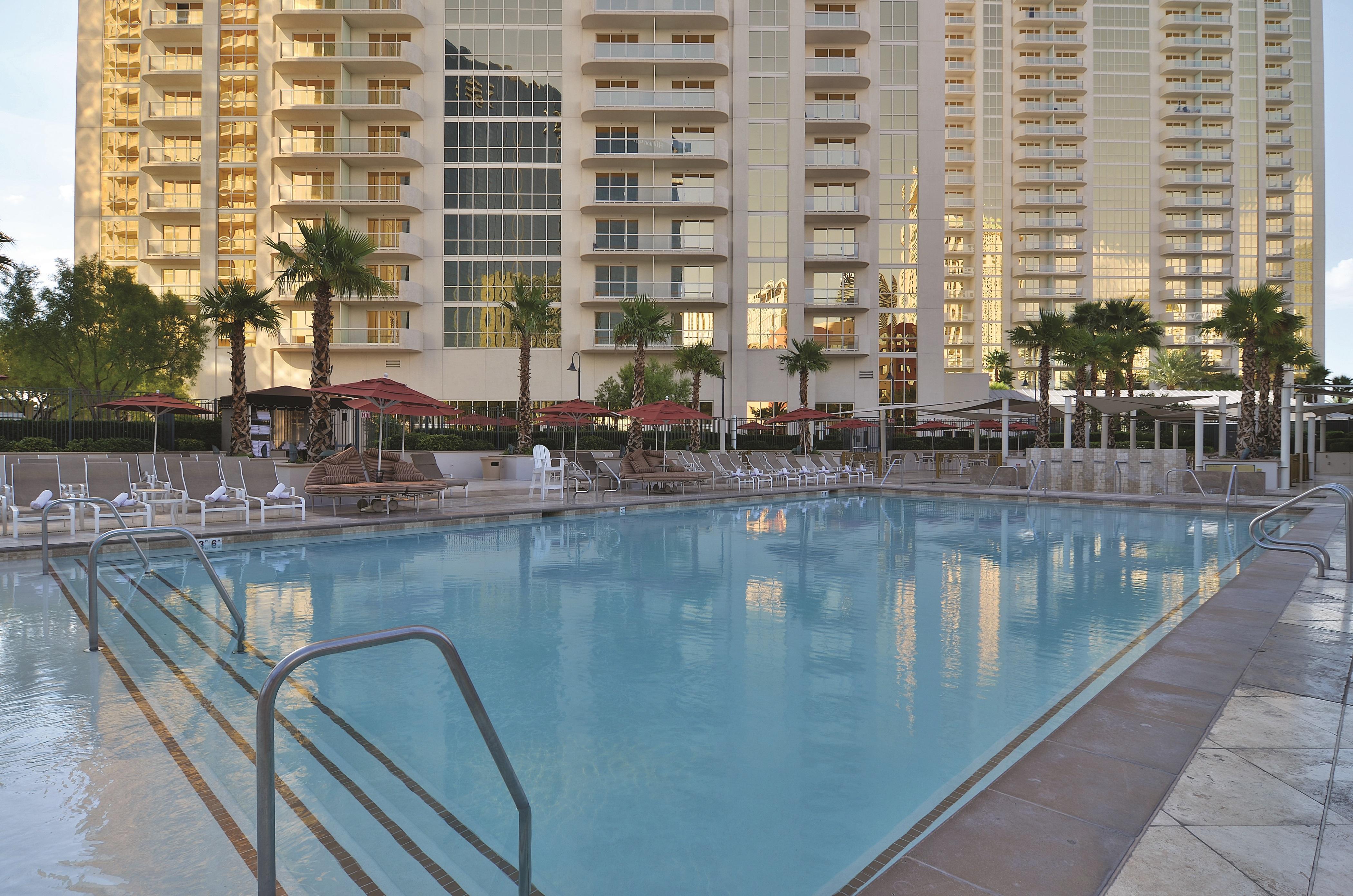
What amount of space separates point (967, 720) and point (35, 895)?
14.0ft

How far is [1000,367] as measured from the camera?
192 feet

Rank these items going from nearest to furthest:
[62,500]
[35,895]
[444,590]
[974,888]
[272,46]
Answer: [974,888], [35,895], [62,500], [444,590], [272,46]

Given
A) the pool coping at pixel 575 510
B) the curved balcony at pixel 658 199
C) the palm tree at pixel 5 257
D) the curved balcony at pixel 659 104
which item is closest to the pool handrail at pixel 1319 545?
the pool coping at pixel 575 510

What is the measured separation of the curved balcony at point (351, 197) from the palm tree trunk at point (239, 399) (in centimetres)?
1663

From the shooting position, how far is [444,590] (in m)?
7.63

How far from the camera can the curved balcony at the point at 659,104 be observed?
3556 cm

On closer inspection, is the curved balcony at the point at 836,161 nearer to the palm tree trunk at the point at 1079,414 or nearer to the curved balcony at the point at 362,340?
the palm tree trunk at the point at 1079,414

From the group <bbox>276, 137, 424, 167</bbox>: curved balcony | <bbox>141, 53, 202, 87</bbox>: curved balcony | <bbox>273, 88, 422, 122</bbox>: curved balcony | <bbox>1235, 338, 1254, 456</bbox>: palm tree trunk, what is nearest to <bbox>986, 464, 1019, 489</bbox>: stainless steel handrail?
<bbox>1235, 338, 1254, 456</bbox>: palm tree trunk

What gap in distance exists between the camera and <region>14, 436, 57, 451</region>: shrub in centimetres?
1817

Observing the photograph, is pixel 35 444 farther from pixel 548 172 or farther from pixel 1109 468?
pixel 1109 468

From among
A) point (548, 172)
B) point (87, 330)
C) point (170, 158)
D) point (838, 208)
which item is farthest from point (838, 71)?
point (87, 330)

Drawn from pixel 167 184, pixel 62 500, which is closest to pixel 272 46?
pixel 167 184

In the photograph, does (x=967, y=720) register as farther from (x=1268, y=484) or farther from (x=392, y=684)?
(x=1268, y=484)

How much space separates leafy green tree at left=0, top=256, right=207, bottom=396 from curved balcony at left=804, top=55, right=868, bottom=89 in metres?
31.5
